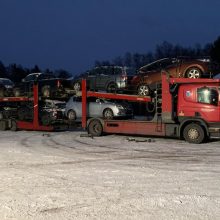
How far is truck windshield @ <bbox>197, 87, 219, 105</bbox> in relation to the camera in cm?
1678

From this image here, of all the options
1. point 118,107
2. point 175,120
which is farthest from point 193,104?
point 118,107

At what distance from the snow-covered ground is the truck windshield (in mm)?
1519

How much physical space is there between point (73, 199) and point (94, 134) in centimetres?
1125

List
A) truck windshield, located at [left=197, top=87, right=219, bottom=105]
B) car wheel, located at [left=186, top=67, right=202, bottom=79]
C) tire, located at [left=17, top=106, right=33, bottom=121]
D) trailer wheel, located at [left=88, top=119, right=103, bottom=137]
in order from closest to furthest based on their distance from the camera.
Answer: truck windshield, located at [left=197, top=87, right=219, bottom=105]
car wheel, located at [left=186, top=67, right=202, bottom=79]
trailer wheel, located at [left=88, top=119, right=103, bottom=137]
tire, located at [left=17, top=106, right=33, bottom=121]

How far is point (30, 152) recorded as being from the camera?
14.8 meters

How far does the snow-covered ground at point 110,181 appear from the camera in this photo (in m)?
7.54

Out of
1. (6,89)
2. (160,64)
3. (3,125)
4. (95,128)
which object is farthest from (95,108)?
(6,89)

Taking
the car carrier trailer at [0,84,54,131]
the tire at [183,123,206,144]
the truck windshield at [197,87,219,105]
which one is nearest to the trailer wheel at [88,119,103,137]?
the car carrier trailer at [0,84,54,131]

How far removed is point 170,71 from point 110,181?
9246 mm

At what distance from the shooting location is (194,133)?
17.0m

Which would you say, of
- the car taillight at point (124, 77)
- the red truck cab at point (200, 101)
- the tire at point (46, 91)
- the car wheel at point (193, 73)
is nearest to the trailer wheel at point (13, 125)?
the tire at point (46, 91)

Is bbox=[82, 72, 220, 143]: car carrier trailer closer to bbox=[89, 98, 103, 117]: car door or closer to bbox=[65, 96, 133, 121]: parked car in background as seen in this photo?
bbox=[65, 96, 133, 121]: parked car in background

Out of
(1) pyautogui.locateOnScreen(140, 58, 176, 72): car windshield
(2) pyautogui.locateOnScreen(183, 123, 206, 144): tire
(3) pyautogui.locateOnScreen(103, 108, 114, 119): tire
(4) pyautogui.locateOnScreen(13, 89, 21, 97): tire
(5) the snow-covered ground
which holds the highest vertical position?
(1) pyautogui.locateOnScreen(140, 58, 176, 72): car windshield

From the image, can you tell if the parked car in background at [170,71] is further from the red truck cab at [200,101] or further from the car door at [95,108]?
the car door at [95,108]
